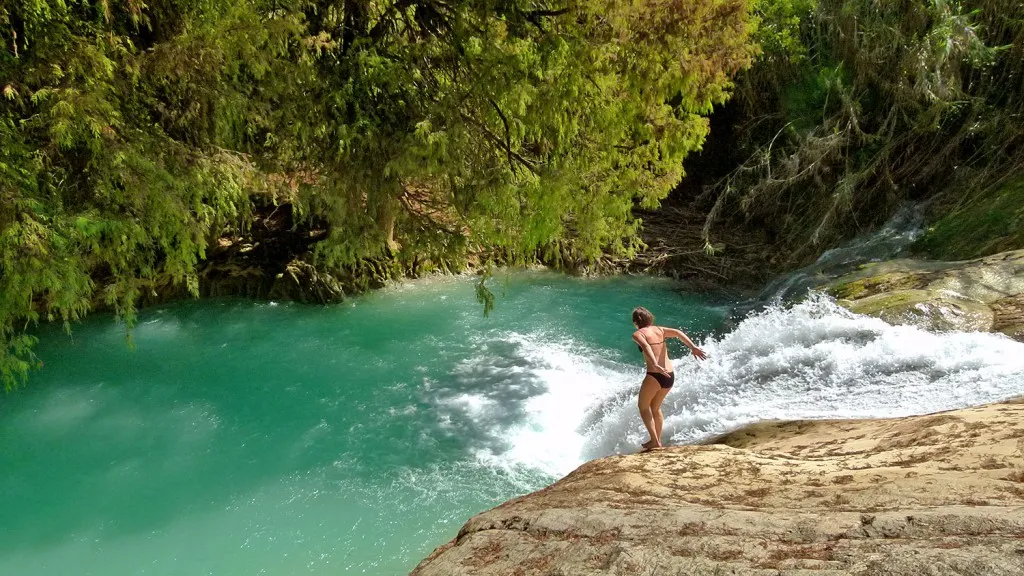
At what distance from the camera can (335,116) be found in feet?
20.4

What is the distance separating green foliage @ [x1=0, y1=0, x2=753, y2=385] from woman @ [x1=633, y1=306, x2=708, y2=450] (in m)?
1.70

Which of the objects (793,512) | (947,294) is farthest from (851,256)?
(793,512)

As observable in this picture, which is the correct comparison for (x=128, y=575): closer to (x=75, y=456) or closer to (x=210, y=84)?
(x=75, y=456)

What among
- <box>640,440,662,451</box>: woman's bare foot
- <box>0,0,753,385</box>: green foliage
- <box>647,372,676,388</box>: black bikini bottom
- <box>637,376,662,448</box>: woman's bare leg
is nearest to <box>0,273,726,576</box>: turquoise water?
<box>640,440,662,451</box>: woman's bare foot

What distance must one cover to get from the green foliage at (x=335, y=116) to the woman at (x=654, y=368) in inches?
66.8

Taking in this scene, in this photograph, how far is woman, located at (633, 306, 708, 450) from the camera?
17.7 ft

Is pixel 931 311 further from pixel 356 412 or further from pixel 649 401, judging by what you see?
pixel 356 412

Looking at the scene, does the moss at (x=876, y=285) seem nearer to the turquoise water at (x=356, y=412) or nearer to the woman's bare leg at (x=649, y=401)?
the turquoise water at (x=356, y=412)

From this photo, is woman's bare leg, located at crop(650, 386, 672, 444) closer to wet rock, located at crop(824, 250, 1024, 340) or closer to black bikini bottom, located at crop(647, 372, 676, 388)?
black bikini bottom, located at crop(647, 372, 676, 388)

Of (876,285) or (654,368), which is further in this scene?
(876,285)

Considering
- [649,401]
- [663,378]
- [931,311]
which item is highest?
[931,311]

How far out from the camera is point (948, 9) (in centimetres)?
1028

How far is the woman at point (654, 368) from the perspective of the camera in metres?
5.39

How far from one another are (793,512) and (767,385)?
13.2ft
